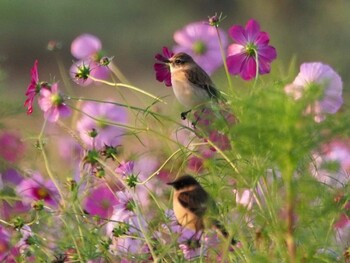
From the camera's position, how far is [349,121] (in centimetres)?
176

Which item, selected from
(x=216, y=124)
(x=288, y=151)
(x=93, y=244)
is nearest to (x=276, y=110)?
(x=288, y=151)

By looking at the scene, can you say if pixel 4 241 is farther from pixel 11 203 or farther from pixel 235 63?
pixel 235 63

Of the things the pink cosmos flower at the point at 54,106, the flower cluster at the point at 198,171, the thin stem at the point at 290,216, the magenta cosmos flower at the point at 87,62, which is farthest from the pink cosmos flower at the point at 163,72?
the thin stem at the point at 290,216

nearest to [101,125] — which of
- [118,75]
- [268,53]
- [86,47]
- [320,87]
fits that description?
[118,75]

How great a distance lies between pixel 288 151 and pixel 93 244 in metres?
0.42

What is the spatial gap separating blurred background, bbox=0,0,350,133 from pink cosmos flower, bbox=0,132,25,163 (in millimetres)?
6758

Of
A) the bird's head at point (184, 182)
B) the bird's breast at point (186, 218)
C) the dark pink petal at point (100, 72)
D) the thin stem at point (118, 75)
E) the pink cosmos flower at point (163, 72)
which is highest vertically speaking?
the pink cosmos flower at point (163, 72)

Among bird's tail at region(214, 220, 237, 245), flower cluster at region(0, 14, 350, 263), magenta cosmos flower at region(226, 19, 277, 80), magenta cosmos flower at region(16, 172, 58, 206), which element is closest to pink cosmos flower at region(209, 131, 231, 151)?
flower cluster at region(0, 14, 350, 263)

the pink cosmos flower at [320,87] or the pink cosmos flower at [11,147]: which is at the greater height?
the pink cosmos flower at [11,147]

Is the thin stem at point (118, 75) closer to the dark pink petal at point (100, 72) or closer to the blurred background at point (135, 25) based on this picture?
the dark pink petal at point (100, 72)

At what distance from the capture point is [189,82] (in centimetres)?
240

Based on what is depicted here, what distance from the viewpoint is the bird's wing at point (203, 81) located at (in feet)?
7.25

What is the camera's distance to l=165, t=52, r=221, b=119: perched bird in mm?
2281

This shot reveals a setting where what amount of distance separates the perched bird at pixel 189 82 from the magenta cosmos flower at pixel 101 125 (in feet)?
0.40
